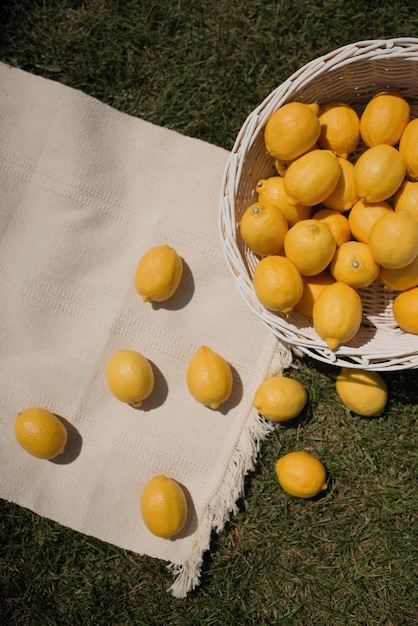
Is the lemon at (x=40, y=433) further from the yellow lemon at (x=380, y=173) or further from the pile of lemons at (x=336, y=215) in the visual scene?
the yellow lemon at (x=380, y=173)

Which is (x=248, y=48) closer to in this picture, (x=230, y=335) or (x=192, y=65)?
(x=192, y=65)

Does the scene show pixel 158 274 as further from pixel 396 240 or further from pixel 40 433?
pixel 396 240

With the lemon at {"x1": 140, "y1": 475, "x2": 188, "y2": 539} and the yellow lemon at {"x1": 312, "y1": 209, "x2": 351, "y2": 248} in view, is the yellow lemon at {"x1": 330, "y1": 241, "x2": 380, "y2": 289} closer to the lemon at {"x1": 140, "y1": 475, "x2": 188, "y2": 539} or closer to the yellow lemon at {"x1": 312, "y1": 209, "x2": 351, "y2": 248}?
the yellow lemon at {"x1": 312, "y1": 209, "x2": 351, "y2": 248}

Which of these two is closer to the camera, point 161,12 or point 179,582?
point 179,582

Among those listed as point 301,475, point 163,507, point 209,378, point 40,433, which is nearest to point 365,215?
point 209,378

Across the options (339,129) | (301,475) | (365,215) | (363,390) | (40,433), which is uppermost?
(339,129)

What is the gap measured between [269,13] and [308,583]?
2.08m

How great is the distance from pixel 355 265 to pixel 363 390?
1.63 ft

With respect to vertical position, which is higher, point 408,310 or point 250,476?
point 408,310

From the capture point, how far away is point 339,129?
1680 millimetres

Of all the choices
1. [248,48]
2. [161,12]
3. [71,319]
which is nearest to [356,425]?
[71,319]

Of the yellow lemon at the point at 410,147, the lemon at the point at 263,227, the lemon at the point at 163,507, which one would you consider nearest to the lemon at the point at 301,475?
the lemon at the point at 163,507

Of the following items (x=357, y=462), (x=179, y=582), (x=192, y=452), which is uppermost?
(x=357, y=462)

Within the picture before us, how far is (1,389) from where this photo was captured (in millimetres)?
2014
